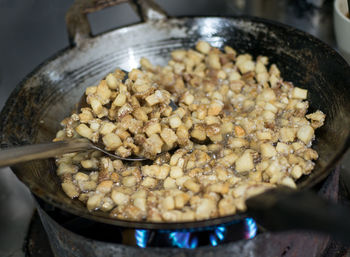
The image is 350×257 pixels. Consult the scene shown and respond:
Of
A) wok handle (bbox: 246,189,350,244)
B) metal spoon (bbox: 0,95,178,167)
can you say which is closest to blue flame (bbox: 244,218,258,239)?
wok handle (bbox: 246,189,350,244)

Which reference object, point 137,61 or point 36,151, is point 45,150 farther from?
point 137,61

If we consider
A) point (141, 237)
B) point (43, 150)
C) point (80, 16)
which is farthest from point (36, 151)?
point (80, 16)

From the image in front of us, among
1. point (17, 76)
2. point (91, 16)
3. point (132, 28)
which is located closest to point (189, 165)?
point (132, 28)

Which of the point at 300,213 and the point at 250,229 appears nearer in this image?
the point at 300,213

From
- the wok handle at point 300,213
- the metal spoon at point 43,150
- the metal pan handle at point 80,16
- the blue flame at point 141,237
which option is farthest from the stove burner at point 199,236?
the metal pan handle at point 80,16

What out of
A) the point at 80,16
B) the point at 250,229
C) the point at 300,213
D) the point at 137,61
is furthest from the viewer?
the point at 137,61

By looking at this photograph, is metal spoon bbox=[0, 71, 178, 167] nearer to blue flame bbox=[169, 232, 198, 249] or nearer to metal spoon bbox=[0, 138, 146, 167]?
metal spoon bbox=[0, 138, 146, 167]
